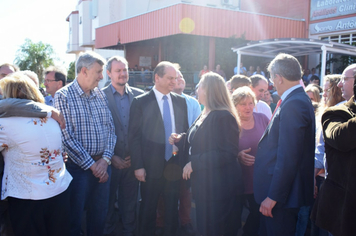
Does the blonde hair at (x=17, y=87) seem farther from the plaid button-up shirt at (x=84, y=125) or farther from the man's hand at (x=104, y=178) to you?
the man's hand at (x=104, y=178)

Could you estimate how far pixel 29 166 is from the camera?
8.27 ft

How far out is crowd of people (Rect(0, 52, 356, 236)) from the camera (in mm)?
2455

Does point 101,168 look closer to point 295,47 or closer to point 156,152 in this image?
point 156,152

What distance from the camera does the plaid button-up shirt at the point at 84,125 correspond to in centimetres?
316

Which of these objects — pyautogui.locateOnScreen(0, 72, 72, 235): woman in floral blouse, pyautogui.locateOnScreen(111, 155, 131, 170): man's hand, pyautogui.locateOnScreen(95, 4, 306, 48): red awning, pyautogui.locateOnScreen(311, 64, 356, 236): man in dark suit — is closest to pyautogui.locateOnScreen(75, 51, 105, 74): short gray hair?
pyautogui.locateOnScreen(0, 72, 72, 235): woman in floral blouse

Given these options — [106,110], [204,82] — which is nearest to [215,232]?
[204,82]

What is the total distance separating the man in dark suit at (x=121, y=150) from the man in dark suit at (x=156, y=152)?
318 mm

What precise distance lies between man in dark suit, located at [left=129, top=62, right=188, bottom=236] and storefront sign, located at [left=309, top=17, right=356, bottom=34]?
15.5 m

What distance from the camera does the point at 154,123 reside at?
144 inches

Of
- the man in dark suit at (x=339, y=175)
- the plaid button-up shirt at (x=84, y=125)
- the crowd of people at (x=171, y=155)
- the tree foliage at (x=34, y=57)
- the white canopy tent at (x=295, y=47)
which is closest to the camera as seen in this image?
the man in dark suit at (x=339, y=175)

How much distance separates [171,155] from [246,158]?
93cm

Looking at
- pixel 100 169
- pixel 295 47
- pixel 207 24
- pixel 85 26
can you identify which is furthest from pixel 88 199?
pixel 85 26

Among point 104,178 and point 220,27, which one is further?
point 220,27

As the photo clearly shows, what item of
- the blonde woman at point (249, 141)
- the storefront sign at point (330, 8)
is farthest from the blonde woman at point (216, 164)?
the storefront sign at point (330, 8)
